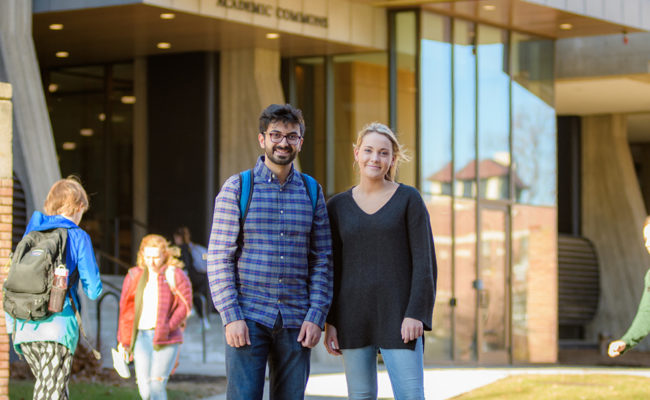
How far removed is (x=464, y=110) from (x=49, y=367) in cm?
1463

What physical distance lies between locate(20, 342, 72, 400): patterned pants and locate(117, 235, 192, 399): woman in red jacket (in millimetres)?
2670

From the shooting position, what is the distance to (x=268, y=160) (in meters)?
5.71

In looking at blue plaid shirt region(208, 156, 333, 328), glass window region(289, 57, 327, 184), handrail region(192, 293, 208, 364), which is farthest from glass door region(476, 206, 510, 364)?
blue plaid shirt region(208, 156, 333, 328)

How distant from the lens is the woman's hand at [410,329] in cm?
569

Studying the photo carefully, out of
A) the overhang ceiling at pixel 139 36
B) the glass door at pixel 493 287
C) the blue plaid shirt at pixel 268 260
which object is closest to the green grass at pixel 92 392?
the overhang ceiling at pixel 139 36

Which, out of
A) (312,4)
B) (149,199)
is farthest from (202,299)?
(312,4)

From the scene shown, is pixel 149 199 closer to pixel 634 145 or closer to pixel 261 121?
pixel 261 121

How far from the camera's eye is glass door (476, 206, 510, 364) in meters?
21.0

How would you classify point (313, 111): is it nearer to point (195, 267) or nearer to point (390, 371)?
point (195, 267)

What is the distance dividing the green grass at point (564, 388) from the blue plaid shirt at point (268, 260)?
7.50 meters

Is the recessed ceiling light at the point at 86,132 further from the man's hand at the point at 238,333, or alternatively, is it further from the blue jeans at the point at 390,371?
the man's hand at the point at 238,333

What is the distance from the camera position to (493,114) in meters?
21.3

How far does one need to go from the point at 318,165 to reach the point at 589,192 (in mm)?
12904

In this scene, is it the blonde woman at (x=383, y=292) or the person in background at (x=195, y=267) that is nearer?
the blonde woman at (x=383, y=292)
